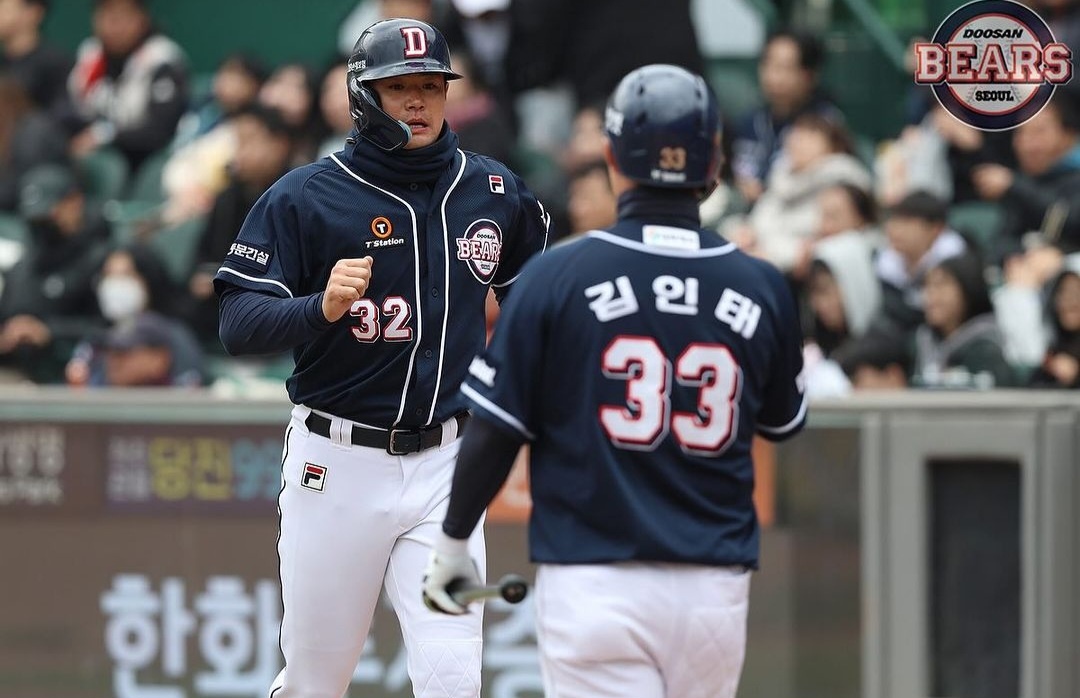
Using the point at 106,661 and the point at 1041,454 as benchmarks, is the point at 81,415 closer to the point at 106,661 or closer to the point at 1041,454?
the point at 106,661

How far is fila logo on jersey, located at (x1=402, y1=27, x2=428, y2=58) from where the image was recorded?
4.59 m

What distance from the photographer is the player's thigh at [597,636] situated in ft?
11.5

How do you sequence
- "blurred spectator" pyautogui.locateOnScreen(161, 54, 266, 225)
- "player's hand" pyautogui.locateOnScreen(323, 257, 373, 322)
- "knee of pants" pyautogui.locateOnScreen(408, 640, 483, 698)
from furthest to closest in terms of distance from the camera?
"blurred spectator" pyautogui.locateOnScreen(161, 54, 266, 225) < "knee of pants" pyautogui.locateOnScreen(408, 640, 483, 698) < "player's hand" pyautogui.locateOnScreen(323, 257, 373, 322)

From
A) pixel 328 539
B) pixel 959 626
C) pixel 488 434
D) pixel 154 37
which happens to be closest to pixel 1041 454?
pixel 959 626

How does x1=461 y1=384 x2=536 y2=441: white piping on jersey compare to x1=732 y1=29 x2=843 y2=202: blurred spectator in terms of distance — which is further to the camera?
x1=732 y1=29 x2=843 y2=202: blurred spectator

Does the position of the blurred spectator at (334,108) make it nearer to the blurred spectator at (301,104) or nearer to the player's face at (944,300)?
the blurred spectator at (301,104)

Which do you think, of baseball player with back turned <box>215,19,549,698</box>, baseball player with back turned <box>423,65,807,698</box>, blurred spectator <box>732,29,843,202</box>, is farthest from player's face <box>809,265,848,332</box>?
baseball player with back turned <box>423,65,807,698</box>

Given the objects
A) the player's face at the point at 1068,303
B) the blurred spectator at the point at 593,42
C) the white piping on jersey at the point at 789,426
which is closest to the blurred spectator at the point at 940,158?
the blurred spectator at the point at 593,42

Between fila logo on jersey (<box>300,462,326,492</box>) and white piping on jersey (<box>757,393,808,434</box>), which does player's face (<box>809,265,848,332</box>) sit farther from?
white piping on jersey (<box>757,393,808,434</box>)

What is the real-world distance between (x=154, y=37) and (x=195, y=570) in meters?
4.75

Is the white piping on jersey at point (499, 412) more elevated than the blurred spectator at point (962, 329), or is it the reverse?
the blurred spectator at point (962, 329)

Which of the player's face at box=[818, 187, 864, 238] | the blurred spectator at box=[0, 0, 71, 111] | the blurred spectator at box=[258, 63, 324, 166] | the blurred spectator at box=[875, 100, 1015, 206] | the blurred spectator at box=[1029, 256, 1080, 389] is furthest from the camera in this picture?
the blurred spectator at box=[0, 0, 71, 111]

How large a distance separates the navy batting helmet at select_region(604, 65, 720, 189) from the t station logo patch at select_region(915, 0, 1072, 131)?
1.38 metres

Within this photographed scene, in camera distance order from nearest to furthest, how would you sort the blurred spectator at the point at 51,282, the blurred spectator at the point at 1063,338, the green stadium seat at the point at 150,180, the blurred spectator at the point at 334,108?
the blurred spectator at the point at 1063,338 → the blurred spectator at the point at 51,282 → the blurred spectator at the point at 334,108 → the green stadium seat at the point at 150,180
